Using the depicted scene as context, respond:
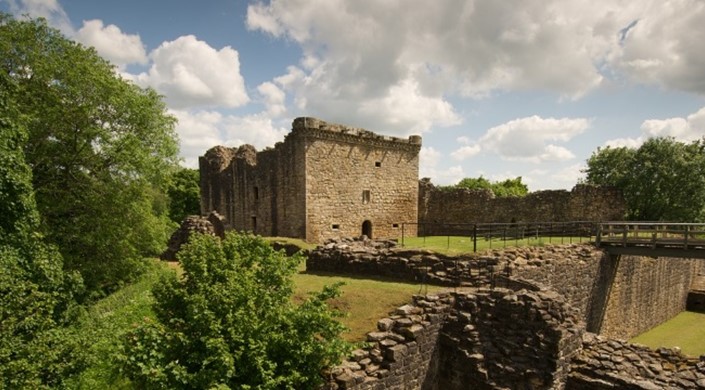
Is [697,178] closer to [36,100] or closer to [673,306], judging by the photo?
[673,306]

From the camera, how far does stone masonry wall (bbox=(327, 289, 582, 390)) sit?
33.6 feet

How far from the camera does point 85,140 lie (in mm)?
16047

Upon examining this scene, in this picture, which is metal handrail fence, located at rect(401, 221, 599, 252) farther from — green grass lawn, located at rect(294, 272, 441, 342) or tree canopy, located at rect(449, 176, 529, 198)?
tree canopy, located at rect(449, 176, 529, 198)

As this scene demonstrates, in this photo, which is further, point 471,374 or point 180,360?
point 471,374

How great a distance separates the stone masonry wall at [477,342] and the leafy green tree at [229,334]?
74.0 inches

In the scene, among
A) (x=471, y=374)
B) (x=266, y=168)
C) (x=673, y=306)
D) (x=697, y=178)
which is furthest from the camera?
(x=266, y=168)

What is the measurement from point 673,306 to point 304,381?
82.5 feet

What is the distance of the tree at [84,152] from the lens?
1521cm

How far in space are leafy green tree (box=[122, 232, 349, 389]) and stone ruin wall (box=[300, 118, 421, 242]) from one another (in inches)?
639

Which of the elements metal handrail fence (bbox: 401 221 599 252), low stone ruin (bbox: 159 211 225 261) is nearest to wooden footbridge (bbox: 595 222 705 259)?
metal handrail fence (bbox: 401 221 599 252)

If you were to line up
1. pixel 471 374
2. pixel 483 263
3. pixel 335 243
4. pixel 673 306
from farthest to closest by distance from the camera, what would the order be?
pixel 673 306, pixel 335 243, pixel 483 263, pixel 471 374

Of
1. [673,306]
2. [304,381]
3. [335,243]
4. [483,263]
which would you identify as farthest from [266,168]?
[673,306]

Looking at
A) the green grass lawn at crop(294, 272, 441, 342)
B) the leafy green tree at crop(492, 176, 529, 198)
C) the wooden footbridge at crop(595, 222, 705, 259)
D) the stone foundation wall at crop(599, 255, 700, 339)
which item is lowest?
the stone foundation wall at crop(599, 255, 700, 339)

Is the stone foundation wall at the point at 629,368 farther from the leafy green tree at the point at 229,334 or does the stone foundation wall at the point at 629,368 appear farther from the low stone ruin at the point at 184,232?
the low stone ruin at the point at 184,232
